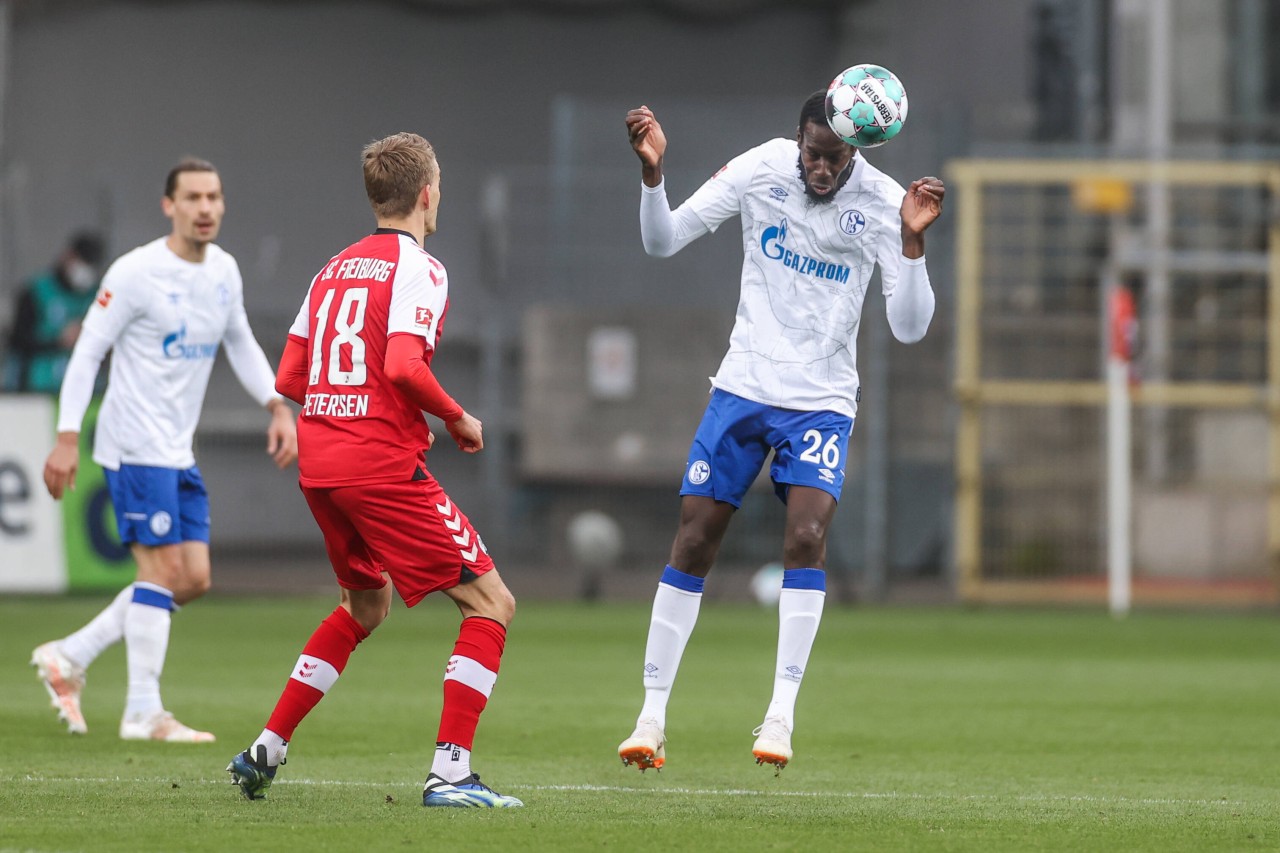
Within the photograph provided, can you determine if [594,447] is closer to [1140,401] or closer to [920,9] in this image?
[1140,401]

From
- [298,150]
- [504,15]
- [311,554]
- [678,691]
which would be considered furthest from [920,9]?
[678,691]

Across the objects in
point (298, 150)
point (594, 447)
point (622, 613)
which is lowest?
point (622, 613)

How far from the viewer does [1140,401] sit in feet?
54.3

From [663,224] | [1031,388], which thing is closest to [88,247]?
[1031,388]

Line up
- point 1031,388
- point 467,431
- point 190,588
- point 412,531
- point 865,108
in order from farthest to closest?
point 1031,388 < point 190,588 < point 865,108 < point 412,531 < point 467,431

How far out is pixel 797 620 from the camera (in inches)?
270

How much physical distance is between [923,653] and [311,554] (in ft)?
23.9

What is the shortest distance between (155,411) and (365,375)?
2.64m

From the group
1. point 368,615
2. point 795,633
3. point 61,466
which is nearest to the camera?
point 368,615

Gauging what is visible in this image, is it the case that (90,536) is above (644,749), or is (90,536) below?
above

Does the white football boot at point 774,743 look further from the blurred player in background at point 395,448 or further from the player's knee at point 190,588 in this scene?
the player's knee at point 190,588

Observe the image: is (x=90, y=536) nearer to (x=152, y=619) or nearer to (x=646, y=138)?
(x=152, y=619)

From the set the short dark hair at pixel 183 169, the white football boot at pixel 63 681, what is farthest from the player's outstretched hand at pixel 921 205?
the white football boot at pixel 63 681

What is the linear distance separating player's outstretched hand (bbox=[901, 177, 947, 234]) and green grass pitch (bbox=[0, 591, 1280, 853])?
191 cm
